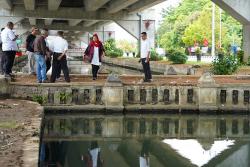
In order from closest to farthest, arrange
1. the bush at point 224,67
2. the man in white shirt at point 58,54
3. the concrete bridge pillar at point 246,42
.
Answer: the man in white shirt at point 58,54, the bush at point 224,67, the concrete bridge pillar at point 246,42

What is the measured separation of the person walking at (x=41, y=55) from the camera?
687 inches

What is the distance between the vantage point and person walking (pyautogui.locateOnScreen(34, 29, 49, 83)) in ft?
57.3

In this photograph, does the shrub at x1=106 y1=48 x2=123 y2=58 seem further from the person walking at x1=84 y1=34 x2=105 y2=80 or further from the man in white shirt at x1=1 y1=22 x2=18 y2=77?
the man in white shirt at x1=1 y1=22 x2=18 y2=77

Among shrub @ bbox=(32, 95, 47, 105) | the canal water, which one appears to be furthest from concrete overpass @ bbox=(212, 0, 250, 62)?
shrub @ bbox=(32, 95, 47, 105)

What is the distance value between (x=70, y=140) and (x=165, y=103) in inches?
201

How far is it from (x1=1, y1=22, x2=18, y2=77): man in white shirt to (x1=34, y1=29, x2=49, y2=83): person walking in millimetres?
772

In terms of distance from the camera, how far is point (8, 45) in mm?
17625

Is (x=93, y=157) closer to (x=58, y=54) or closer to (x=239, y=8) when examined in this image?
(x=58, y=54)

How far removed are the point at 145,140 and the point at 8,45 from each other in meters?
7.09

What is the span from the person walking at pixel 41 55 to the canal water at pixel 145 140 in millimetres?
2032

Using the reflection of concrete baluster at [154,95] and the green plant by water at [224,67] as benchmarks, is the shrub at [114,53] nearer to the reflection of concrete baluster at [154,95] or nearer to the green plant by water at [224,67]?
the green plant by water at [224,67]

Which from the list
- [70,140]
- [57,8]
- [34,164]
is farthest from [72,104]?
[57,8]

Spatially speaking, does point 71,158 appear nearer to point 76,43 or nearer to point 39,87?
point 39,87

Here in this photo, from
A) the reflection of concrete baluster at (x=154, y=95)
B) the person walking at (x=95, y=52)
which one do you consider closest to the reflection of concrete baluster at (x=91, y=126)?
the reflection of concrete baluster at (x=154, y=95)
